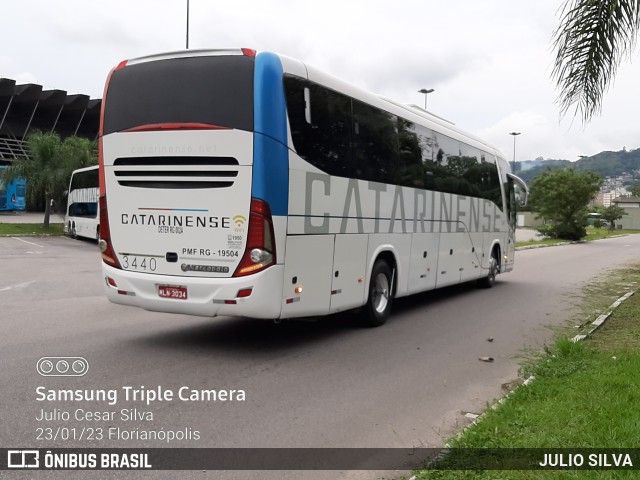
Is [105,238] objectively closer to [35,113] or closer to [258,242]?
[258,242]

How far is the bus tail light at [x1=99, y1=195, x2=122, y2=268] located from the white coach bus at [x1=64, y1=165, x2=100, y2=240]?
19.3 m

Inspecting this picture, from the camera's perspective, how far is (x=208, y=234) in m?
7.21

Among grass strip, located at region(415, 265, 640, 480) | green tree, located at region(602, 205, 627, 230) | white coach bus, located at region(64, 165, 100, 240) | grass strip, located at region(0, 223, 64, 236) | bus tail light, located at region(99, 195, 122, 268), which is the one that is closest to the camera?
grass strip, located at region(415, 265, 640, 480)

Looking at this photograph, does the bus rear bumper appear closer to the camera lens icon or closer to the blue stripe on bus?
the blue stripe on bus

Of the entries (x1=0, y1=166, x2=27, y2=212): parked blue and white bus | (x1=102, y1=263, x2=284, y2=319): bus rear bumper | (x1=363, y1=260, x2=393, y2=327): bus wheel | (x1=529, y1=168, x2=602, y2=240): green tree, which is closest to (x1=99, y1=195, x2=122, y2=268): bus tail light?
(x1=102, y1=263, x2=284, y2=319): bus rear bumper

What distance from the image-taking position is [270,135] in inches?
277

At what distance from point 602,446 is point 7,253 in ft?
68.2

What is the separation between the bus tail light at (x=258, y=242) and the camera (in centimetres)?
702

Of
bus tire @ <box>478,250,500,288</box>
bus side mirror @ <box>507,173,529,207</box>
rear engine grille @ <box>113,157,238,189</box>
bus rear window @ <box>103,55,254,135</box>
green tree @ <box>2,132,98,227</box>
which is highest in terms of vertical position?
green tree @ <box>2,132,98,227</box>

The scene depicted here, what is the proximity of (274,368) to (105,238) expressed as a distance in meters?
2.81

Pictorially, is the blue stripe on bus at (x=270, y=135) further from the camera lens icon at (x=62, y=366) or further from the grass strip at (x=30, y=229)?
the grass strip at (x=30, y=229)

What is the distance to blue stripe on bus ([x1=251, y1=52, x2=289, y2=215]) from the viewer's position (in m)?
6.98

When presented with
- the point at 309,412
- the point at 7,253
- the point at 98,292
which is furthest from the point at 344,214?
the point at 7,253

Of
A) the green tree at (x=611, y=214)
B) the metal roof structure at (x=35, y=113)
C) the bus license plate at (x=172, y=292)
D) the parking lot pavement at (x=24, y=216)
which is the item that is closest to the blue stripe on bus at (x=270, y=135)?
the bus license plate at (x=172, y=292)
